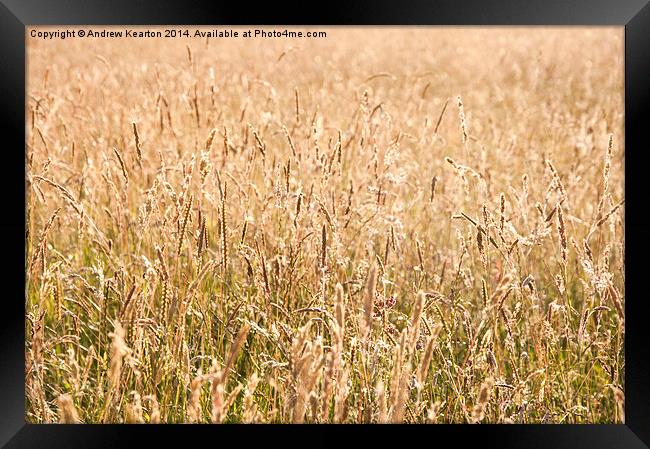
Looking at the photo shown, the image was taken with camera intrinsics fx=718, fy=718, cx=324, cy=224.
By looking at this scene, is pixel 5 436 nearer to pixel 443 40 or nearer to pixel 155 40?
pixel 155 40

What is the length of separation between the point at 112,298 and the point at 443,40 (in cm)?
757

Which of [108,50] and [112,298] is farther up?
[108,50]

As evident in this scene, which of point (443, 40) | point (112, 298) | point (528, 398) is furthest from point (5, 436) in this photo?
point (443, 40)

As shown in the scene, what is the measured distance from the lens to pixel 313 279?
2102 millimetres

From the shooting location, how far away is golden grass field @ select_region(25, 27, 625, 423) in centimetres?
155

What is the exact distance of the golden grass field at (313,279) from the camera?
5.08ft

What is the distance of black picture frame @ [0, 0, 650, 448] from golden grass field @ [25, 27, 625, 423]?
0.07 m
